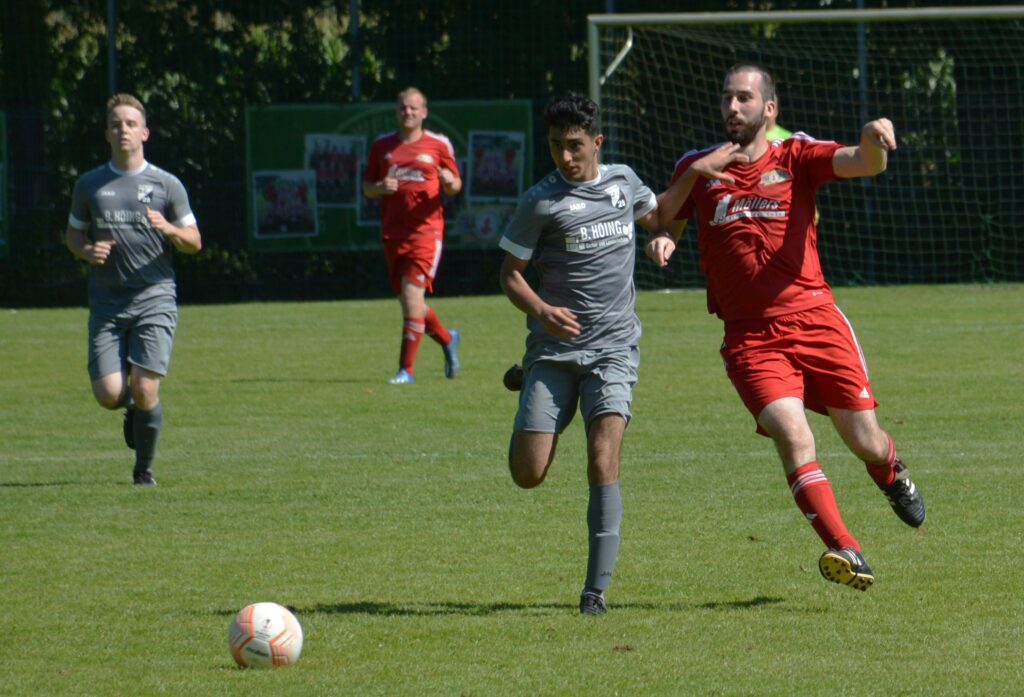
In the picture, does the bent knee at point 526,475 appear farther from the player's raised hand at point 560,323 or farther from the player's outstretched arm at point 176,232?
the player's outstretched arm at point 176,232

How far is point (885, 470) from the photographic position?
672 centimetres

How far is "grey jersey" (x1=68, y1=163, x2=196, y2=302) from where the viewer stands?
9.08 metres

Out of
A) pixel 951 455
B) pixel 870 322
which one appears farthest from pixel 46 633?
pixel 870 322

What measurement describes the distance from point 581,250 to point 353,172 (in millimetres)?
16548

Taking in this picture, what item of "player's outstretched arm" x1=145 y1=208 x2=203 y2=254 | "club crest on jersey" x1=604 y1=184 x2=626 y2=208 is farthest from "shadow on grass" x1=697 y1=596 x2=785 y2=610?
"player's outstretched arm" x1=145 y1=208 x2=203 y2=254

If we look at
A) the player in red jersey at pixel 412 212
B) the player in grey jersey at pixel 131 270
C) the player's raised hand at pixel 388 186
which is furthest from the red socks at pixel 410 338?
the player in grey jersey at pixel 131 270

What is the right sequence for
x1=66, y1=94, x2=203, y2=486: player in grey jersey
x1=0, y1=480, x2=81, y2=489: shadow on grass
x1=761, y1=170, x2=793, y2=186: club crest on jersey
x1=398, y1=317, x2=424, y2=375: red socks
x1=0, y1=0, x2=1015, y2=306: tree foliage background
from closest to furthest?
x1=761, y1=170, x2=793, y2=186: club crest on jersey, x1=66, y1=94, x2=203, y2=486: player in grey jersey, x1=0, y1=480, x2=81, y2=489: shadow on grass, x1=398, y1=317, x2=424, y2=375: red socks, x1=0, y1=0, x2=1015, y2=306: tree foliage background

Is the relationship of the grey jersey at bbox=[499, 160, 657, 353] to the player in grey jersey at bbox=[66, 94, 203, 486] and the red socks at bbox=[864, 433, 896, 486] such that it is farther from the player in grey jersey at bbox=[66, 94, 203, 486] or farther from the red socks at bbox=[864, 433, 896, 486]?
the player in grey jersey at bbox=[66, 94, 203, 486]

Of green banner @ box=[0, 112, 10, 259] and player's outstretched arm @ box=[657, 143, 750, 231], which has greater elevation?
player's outstretched arm @ box=[657, 143, 750, 231]

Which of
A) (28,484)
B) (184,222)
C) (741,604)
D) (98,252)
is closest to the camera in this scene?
(741,604)

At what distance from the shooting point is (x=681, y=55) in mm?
22578

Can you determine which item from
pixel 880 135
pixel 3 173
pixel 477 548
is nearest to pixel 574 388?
pixel 477 548

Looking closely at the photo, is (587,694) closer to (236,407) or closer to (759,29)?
(236,407)

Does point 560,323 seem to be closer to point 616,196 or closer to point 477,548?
point 616,196
